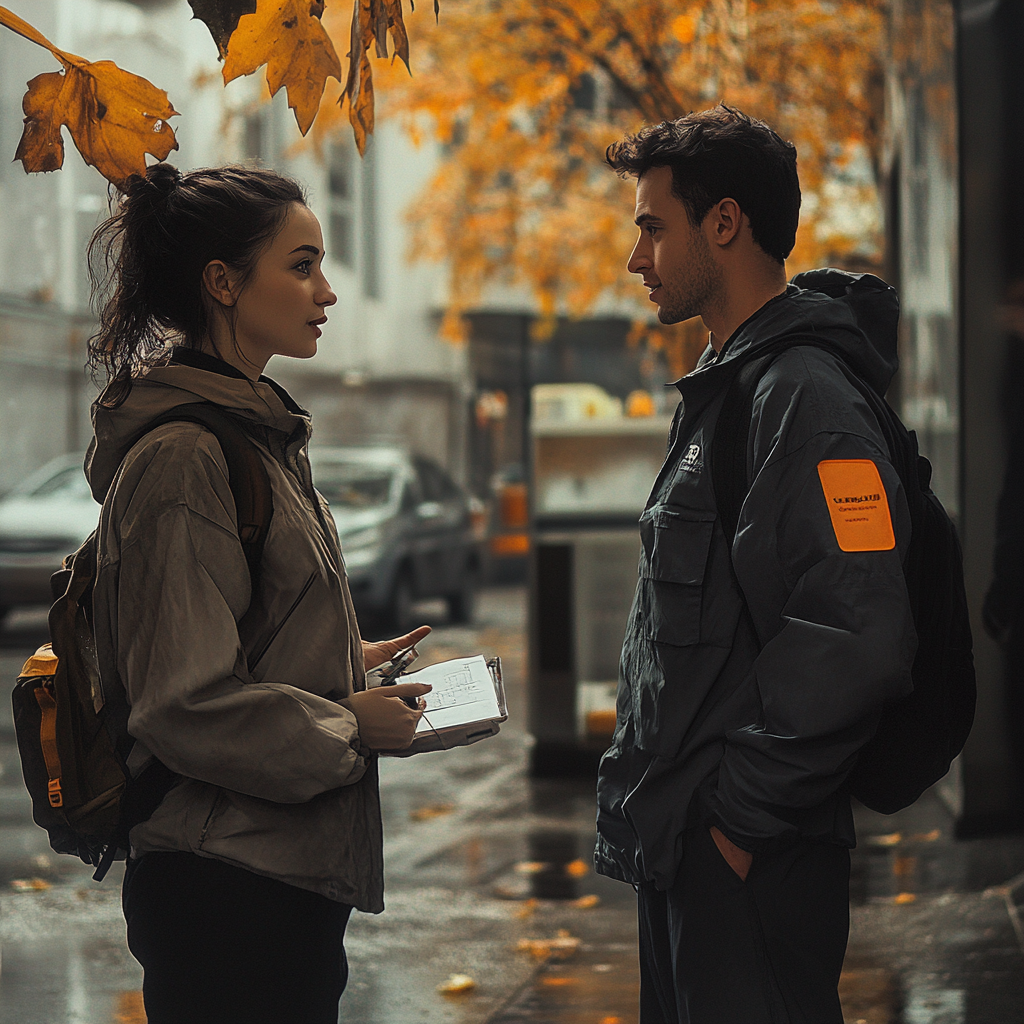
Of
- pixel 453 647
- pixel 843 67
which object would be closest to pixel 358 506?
pixel 453 647

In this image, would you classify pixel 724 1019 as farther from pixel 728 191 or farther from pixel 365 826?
pixel 728 191

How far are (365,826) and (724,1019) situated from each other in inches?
24.3

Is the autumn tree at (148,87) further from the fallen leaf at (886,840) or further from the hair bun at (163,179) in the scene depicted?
the fallen leaf at (886,840)

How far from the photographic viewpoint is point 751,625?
2162 mm

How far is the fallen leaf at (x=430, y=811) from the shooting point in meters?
6.62

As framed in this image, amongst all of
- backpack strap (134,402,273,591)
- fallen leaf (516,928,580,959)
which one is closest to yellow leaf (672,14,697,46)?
fallen leaf (516,928,580,959)

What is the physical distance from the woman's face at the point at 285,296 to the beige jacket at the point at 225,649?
0.29ft

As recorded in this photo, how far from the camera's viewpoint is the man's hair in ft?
7.39

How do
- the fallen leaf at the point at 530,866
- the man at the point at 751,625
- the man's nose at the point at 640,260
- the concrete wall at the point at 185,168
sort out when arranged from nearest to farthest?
1. the man at the point at 751,625
2. the man's nose at the point at 640,260
3. the fallen leaf at the point at 530,866
4. the concrete wall at the point at 185,168

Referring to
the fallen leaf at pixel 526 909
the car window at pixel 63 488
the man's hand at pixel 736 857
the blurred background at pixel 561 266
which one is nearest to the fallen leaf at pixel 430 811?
the blurred background at pixel 561 266

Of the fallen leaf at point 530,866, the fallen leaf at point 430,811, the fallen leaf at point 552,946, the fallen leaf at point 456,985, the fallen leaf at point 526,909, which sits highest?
the fallen leaf at point 456,985

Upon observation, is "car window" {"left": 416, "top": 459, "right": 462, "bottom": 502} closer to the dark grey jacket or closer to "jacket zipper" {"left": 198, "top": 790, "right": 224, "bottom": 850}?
the dark grey jacket

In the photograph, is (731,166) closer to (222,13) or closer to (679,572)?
(679,572)

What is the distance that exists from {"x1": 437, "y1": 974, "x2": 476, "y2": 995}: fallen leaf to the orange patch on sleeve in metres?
2.58
